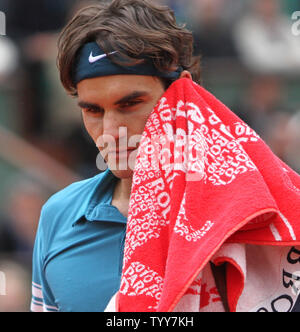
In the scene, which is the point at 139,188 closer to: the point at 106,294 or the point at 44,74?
the point at 106,294

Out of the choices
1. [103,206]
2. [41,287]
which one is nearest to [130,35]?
[103,206]

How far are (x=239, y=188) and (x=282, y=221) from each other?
0.12 m

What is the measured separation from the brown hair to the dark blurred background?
245 cm

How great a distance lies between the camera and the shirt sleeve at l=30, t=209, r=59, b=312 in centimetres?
171

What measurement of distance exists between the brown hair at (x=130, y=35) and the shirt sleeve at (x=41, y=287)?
1.55ft

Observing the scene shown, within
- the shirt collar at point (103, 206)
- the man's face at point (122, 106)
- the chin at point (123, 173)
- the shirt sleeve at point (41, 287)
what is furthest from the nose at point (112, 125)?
the shirt sleeve at point (41, 287)

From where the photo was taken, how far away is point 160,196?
4.55 ft

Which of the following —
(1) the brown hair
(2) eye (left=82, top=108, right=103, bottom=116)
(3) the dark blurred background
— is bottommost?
(2) eye (left=82, top=108, right=103, bottom=116)

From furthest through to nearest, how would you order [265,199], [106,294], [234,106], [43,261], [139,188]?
[234,106], [43,261], [106,294], [139,188], [265,199]

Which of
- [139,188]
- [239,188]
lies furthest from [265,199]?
→ [139,188]

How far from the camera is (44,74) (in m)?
4.51

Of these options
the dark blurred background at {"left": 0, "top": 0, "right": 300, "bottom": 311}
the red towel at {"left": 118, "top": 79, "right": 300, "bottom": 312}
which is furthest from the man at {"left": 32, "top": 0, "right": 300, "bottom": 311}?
the dark blurred background at {"left": 0, "top": 0, "right": 300, "bottom": 311}

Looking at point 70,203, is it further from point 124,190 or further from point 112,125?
point 112,125

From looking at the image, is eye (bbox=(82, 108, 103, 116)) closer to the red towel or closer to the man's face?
the man's face
